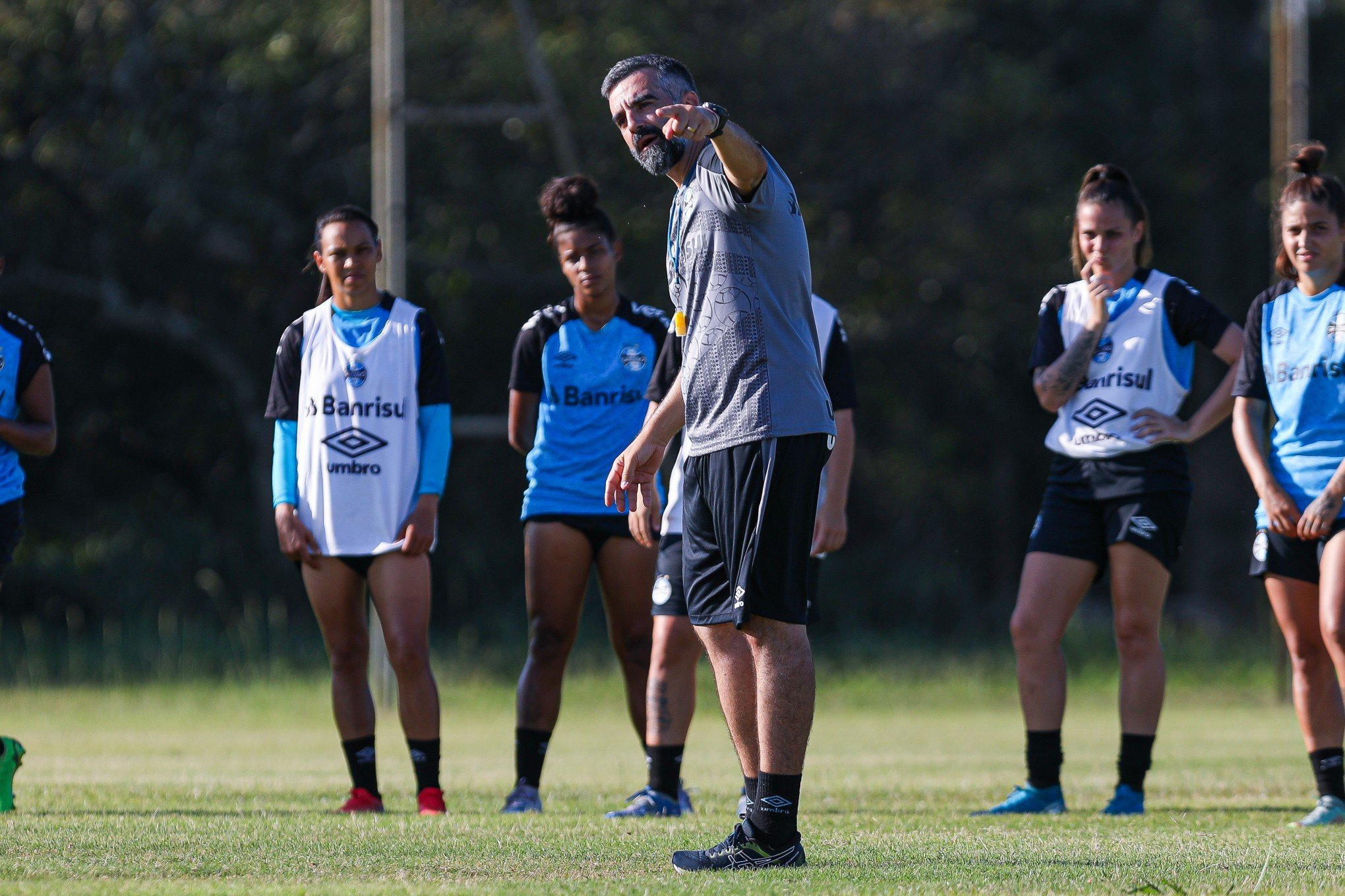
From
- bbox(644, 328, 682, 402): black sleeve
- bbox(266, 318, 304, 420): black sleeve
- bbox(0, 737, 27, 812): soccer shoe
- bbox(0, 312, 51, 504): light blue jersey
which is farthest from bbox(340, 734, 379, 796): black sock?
bbox(644, 328, 682, 402): black sleeve

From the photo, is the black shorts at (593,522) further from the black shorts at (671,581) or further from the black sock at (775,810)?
the black sock at (775,810)

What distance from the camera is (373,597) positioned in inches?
257

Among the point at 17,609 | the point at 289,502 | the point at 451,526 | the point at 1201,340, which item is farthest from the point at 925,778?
the point at 17,609

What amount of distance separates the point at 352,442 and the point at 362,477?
14 cm

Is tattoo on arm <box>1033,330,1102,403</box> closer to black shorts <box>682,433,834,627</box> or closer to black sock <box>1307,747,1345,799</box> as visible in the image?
black sock <box>1307,747,1345,799</box>

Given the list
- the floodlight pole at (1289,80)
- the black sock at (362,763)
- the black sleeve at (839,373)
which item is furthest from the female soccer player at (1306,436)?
the floodlight pole at (1289,80)

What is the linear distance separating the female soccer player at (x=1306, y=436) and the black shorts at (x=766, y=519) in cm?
244

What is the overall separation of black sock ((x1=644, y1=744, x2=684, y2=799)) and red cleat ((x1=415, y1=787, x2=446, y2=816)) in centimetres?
80

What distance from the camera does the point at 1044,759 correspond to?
6.63 m

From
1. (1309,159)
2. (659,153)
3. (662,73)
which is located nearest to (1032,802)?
(1309,159)

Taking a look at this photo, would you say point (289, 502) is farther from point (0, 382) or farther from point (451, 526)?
point (451, 526)

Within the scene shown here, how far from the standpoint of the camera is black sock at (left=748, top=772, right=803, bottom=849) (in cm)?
444

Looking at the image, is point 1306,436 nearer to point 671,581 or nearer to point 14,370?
point 671,581

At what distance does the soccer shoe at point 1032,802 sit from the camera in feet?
21.2
